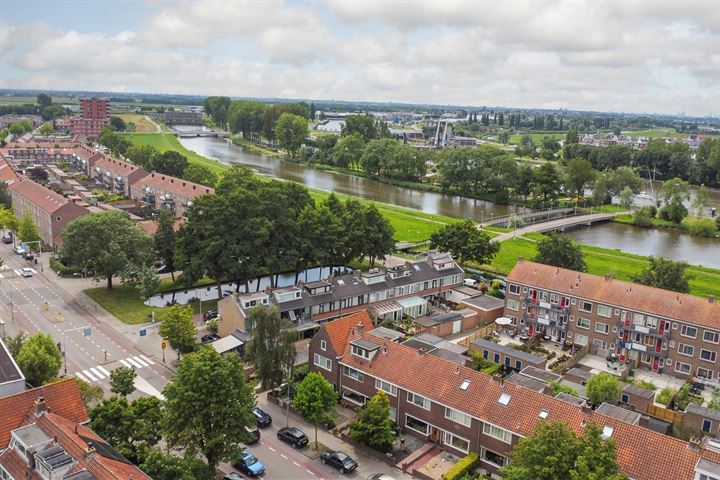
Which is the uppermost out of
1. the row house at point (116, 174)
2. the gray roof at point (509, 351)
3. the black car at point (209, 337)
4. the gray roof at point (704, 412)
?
the row house at point (116, 174)

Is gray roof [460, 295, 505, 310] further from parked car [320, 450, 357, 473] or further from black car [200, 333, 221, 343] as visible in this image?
parked car [320, 450, 357, 473]

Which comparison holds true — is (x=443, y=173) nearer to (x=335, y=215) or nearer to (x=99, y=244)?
(x=335, y=215)

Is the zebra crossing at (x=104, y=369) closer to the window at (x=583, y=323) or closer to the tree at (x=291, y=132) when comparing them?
the window at (x=583, y=323)

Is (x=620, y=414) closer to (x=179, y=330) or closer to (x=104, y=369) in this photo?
(x=179, y=330)

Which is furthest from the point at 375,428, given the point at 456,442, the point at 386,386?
the point at 456,442

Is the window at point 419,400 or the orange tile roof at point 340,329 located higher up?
the orange tile roof at point 340,329

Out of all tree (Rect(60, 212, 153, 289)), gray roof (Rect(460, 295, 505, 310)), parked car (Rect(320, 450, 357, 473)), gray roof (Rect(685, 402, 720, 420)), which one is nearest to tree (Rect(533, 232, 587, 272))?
gray roof (Rect(460, 295, 505, 310))

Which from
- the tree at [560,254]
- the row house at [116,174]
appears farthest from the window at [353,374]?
the row house at [116,174]
